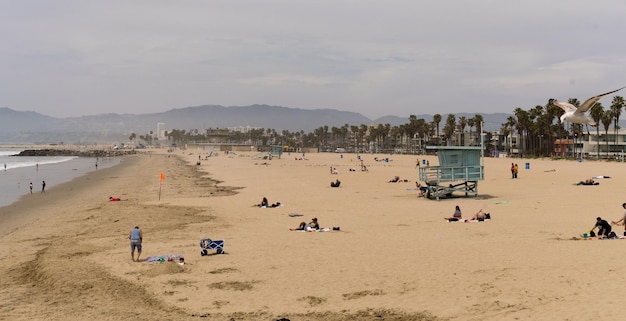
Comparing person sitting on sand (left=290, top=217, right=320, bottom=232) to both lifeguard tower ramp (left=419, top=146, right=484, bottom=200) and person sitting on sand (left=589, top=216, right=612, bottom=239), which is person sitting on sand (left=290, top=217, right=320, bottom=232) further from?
lifeguard tower ramp (left=419, top=146, right=484, bottom=200)

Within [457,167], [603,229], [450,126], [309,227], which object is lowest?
[309,227]

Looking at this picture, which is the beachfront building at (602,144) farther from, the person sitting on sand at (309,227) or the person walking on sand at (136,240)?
the person walking on sand at (136,240)

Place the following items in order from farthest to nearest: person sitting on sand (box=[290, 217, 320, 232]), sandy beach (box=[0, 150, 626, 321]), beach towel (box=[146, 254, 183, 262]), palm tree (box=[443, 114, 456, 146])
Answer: palm tree (box=[443, 114, 456, 146]), person sitting on sand (box=[290, 217, 320, 232]), beach towel (box=[146, 254, 183, 262]), sandy beach (box=[0, 150, 626, 321])

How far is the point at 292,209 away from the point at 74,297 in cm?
1524

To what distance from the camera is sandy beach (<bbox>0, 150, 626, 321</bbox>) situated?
35.0ft

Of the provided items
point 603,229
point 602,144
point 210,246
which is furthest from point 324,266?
point 602,144

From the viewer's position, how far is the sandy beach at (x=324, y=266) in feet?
35.0

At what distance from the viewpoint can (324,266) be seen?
14.2 metres

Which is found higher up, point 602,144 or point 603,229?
point 602,144

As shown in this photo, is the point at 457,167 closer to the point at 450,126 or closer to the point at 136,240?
the point at 136,240

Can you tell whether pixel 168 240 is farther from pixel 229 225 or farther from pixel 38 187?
pixel 38 187

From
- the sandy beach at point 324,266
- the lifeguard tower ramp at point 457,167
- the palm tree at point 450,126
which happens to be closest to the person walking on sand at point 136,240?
the sandy beach at point 324,266

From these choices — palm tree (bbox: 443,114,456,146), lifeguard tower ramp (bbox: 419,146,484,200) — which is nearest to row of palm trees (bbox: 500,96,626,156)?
palm tree (bbox: 443,114,456,146)

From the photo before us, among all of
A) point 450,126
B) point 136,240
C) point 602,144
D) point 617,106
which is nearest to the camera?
point 136,240
